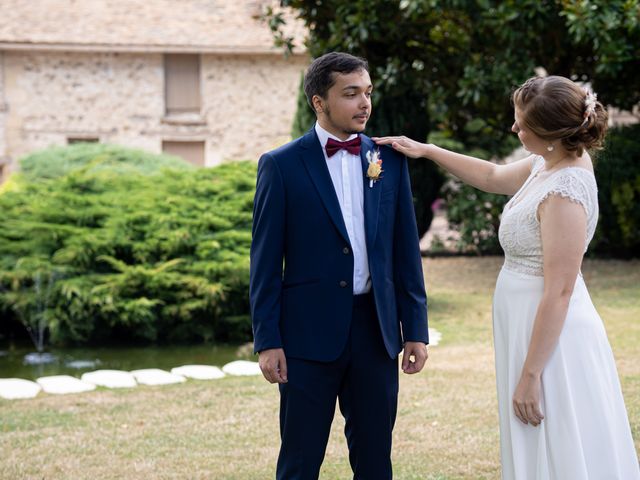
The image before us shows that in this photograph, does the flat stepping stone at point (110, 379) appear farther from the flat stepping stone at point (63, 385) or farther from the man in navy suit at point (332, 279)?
the man in navy suit at point (332, 279)

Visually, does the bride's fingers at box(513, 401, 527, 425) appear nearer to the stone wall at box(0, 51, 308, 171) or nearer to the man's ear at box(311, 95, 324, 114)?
the man's ear at box(311, 95, 324, 114)

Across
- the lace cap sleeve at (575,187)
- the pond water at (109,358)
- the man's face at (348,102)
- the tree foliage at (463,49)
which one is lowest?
the pond water at (109,358)

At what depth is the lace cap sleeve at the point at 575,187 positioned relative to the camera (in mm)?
3039

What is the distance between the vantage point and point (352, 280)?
333cm

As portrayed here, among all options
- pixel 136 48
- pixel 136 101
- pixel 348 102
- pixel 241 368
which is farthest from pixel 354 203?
pixel 136 101

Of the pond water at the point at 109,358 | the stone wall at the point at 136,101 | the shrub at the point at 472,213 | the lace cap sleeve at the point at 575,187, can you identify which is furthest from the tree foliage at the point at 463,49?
the stone wall at the point at 136,101

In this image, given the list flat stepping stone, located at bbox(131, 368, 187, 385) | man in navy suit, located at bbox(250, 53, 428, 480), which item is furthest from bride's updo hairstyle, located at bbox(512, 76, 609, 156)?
flat stepping stone, located at bbox(131, 368, 187, 385)

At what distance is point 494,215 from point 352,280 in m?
11.9

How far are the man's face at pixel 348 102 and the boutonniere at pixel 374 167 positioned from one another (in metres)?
0.11

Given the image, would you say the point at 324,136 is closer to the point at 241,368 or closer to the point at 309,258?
the point at 309,258

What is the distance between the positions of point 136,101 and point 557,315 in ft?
78.0

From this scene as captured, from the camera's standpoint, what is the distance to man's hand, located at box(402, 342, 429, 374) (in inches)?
136

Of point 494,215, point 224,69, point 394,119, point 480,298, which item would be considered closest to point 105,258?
point 480,298

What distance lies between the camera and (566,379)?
3.13m
